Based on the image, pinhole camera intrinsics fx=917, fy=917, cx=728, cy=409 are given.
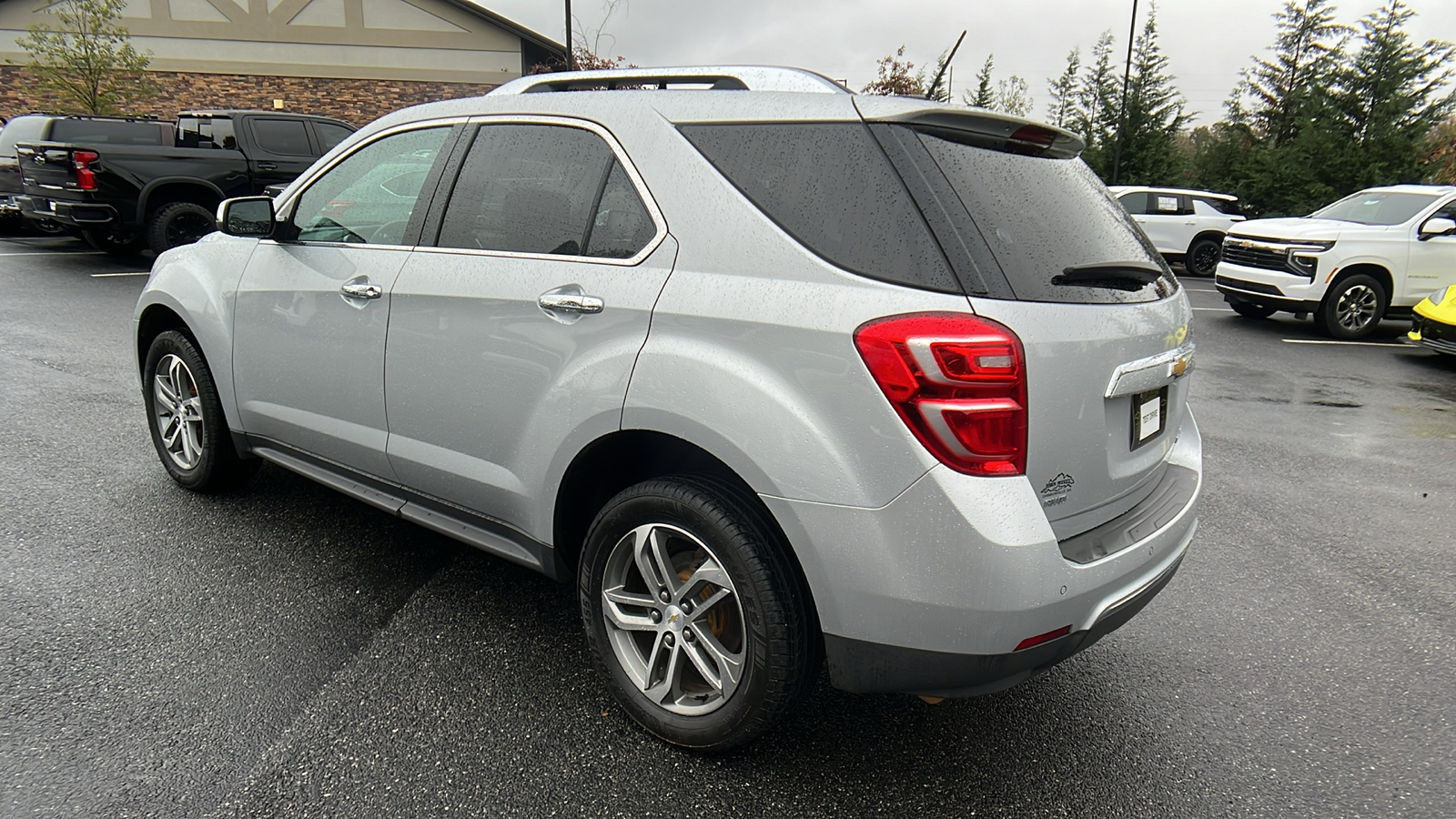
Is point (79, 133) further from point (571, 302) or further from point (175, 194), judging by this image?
point (571, 302)

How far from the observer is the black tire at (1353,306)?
1063 centimetres

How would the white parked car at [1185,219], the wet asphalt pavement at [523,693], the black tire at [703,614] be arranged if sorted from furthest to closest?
the white parked car at [1185,219], the wet asphalt pavement at [523,693], the black tire at [703,614]

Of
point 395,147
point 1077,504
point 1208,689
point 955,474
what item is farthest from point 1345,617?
point 395,147

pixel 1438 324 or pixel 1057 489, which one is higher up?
pixel 1057 489

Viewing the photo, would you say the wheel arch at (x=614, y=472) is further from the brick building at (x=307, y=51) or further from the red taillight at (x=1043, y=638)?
the brick building at (x=307, y=51)

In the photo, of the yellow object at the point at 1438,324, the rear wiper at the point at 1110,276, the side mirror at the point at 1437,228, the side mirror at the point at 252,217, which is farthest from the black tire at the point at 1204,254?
the side mirror at the point at 252,217

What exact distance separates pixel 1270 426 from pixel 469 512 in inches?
229

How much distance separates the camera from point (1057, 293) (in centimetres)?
214

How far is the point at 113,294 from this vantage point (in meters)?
10.0

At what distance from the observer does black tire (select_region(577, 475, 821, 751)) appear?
2211mm

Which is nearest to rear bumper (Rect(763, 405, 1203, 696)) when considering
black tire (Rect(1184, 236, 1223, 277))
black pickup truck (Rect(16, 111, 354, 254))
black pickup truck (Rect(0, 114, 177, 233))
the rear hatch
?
the rear hatch

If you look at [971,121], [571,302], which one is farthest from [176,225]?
[971,121]

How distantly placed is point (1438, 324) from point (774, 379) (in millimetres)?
9580

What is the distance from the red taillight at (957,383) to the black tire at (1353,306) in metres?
10.8
